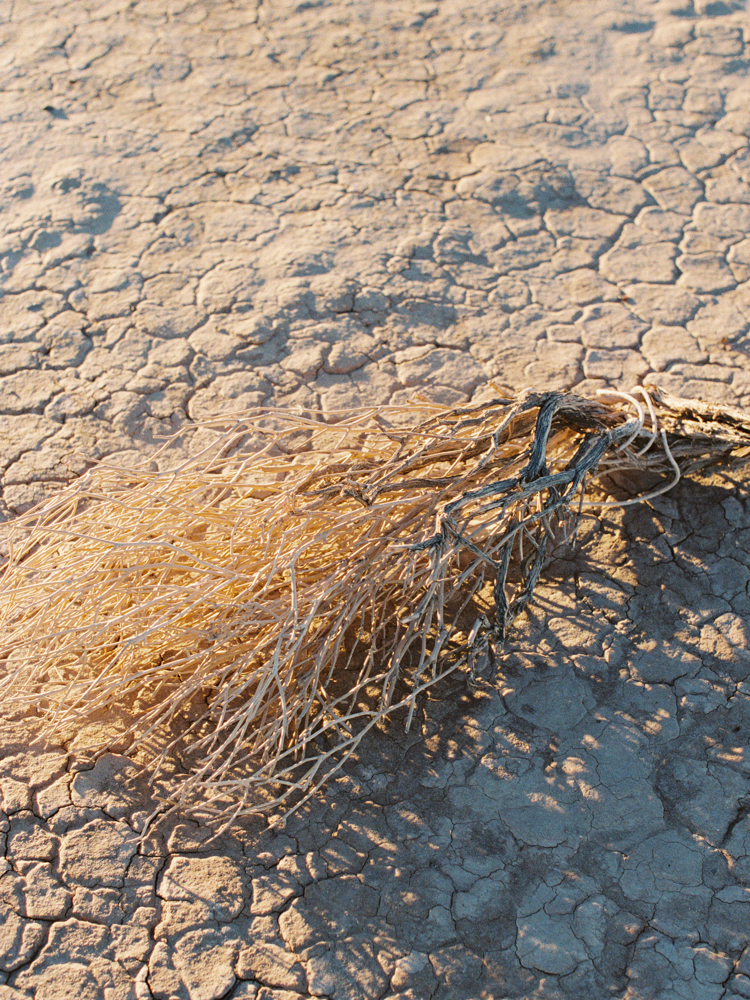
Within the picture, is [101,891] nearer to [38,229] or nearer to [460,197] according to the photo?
[38,229]

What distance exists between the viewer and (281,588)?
2.02m

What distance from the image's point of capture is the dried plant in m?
1.88

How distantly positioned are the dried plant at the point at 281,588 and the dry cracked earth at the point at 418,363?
0.13 metres

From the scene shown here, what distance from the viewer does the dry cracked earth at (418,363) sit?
1.69 metres

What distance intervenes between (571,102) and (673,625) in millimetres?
2704

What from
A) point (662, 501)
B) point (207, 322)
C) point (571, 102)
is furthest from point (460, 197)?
point (662, 501)

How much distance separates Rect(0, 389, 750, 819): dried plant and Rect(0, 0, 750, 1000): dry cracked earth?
0.13m

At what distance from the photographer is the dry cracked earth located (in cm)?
169

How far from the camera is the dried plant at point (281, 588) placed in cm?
188

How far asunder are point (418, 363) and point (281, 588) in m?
1.11

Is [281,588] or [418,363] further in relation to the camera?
[418,363]

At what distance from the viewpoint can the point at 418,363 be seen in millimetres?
2824

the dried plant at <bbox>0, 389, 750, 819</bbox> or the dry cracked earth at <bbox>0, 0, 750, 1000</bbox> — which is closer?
the dry cracked earth at <bbox>0, 0, 750, 1000</bbox>

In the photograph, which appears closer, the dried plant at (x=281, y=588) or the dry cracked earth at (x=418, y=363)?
the dry cracked earth at (x=418, y=363)
